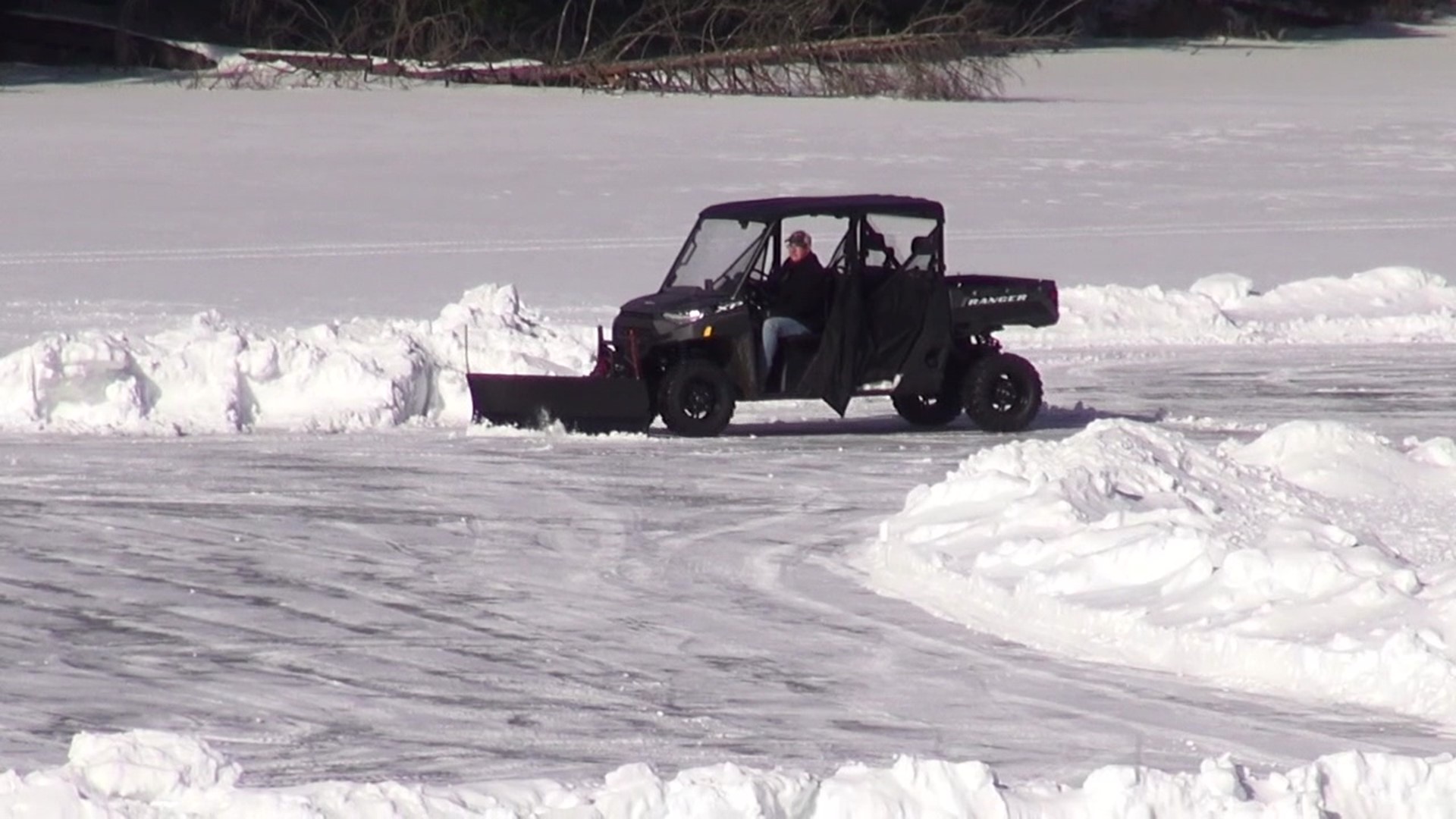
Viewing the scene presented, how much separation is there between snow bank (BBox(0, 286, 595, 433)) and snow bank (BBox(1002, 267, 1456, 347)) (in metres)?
5.04

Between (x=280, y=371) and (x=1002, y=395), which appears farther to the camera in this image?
(x=1002, y=395)

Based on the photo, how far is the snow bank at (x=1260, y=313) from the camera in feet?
55.4

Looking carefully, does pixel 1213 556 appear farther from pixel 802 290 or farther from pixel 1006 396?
pixel 1006 396

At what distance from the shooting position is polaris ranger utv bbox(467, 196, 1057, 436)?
12.5 m

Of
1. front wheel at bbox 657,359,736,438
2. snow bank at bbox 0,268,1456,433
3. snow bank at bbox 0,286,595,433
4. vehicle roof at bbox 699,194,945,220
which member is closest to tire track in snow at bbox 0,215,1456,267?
snow bank at bbox 0,268,1456,433

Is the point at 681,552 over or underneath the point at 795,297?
underneath

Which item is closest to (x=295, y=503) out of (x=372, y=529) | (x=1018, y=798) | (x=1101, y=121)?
(x=372, y=529)

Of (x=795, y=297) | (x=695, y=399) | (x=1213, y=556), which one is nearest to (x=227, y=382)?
(x=695, y=399)

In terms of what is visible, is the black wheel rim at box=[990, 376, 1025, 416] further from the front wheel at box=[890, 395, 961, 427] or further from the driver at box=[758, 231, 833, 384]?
the driver at box=[758, 231, 833, 384]

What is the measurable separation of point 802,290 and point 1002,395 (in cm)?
139

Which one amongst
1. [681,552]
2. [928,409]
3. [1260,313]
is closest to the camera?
[681,552]

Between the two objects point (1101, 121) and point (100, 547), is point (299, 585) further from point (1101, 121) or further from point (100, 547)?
point (1101, 121)

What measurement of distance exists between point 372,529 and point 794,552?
67.8 inches

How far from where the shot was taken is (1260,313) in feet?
58.1
